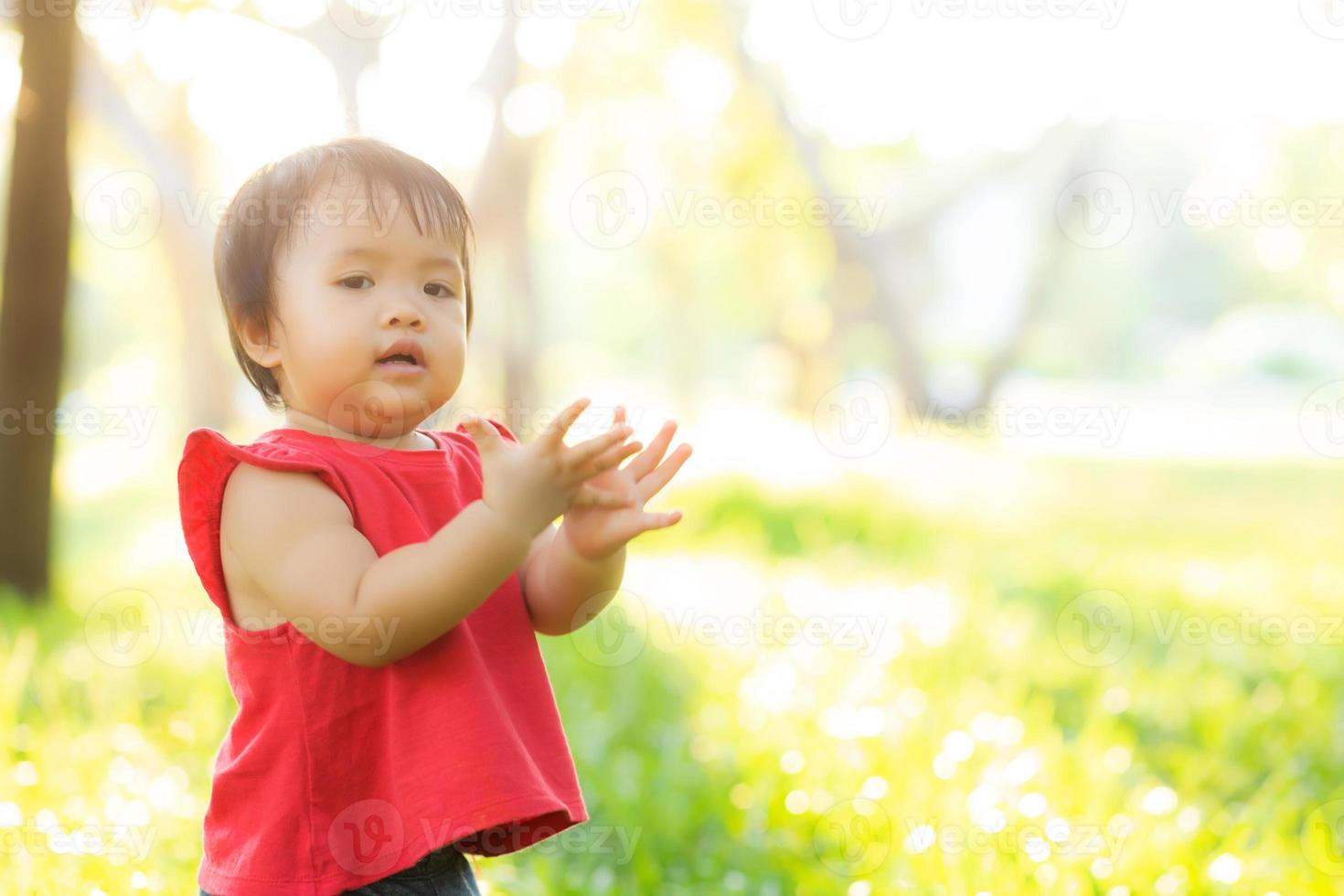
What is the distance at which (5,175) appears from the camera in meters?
5.24

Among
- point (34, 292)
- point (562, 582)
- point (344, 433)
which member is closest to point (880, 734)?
point (562, 582)

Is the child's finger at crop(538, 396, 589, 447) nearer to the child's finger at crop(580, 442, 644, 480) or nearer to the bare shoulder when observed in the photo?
the child's finger at crop(580, 442, 644, 480)

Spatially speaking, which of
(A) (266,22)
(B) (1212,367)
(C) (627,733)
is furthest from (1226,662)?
(B) (1212,367)

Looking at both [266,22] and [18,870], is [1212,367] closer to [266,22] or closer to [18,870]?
[266,22]

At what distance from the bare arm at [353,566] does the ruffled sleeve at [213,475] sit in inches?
0.7

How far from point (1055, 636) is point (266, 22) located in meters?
7.46

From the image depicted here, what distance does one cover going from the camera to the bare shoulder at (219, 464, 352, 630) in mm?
1523

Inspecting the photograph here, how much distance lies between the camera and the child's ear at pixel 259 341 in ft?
5.54

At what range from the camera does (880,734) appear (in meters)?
3.27

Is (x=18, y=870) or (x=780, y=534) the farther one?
(x=780, y=534)

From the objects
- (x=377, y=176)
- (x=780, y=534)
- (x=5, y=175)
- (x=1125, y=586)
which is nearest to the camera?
(x=377, y=176)

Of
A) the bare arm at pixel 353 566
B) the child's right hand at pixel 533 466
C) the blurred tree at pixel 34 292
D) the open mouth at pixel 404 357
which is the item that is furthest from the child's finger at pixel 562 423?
the blurred tree at pixel 34 292

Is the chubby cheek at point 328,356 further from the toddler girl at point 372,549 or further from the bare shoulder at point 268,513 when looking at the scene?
the bare shoulder at point 268,513

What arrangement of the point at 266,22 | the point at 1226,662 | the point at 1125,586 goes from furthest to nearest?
the point at 266,22 < the point at 1125,586 < the point at 1226,662
